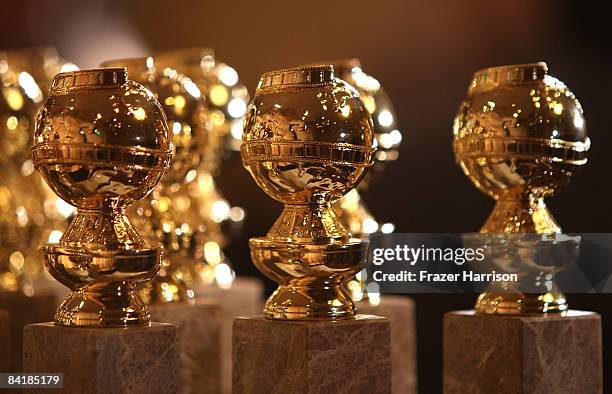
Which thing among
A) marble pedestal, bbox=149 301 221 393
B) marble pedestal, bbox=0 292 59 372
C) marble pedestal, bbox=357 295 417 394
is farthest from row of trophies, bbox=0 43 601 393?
marble pedestal, bbox=0 292 59 372

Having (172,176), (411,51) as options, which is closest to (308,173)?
(172,176)

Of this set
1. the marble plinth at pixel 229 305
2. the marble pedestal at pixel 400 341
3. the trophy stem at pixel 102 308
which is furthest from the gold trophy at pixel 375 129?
the trophy stem at pixel 102 308

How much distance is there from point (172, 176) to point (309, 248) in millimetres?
578

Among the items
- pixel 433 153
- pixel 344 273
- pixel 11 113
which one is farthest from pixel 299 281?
pixel 433 153

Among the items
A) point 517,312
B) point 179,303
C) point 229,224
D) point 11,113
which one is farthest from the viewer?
point 229,224

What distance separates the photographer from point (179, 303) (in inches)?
94.6

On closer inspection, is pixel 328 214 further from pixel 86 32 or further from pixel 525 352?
pixel 86 32

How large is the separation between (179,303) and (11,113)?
864 millimetres

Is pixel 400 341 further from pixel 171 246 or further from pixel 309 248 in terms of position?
pixel 309 248

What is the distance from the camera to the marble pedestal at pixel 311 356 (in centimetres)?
187

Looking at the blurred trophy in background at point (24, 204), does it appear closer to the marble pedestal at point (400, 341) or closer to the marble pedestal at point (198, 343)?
the marble pedestal at point (198, 343)

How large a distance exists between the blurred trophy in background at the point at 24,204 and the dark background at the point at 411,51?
37.7 inches
